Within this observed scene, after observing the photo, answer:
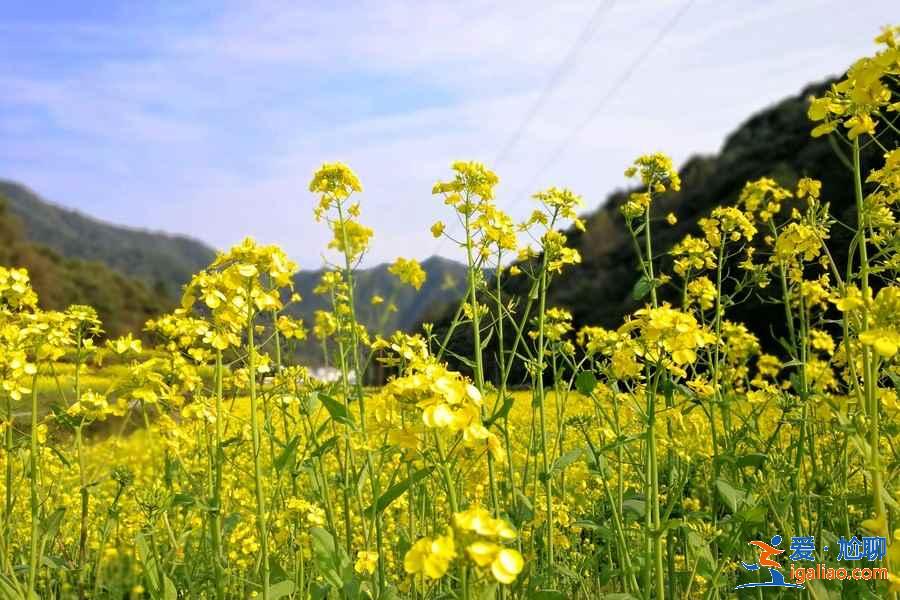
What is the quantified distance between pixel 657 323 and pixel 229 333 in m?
1.30

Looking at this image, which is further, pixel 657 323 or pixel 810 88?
pixel 810 88

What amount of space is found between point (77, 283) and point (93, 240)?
131768mm

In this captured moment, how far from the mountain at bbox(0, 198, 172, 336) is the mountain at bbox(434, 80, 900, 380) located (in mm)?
25098

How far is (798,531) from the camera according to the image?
108 inches

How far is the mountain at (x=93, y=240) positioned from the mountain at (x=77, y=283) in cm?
6512

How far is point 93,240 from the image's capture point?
6521 inches

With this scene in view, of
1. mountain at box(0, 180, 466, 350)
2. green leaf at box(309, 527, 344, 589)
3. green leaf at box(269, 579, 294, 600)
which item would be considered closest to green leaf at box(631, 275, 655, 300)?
mountain at box(0, 180, 466, 350)

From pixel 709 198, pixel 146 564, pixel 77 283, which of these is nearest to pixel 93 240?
pixel 77 283

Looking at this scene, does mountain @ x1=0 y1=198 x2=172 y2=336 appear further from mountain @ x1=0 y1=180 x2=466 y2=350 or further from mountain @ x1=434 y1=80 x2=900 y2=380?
mountain @ x1=434 y1=80 x2=900 y2=380

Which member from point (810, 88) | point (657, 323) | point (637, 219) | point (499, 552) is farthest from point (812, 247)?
point (810, 88)

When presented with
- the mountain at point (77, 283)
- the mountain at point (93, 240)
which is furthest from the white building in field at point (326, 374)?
the mountain at point (93, 240)

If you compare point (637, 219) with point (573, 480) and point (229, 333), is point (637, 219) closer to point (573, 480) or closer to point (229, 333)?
point (229, 333)

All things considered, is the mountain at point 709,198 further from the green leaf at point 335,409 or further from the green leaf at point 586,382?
the green leaf at point 335,409

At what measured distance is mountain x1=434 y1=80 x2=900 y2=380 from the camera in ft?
71.2
